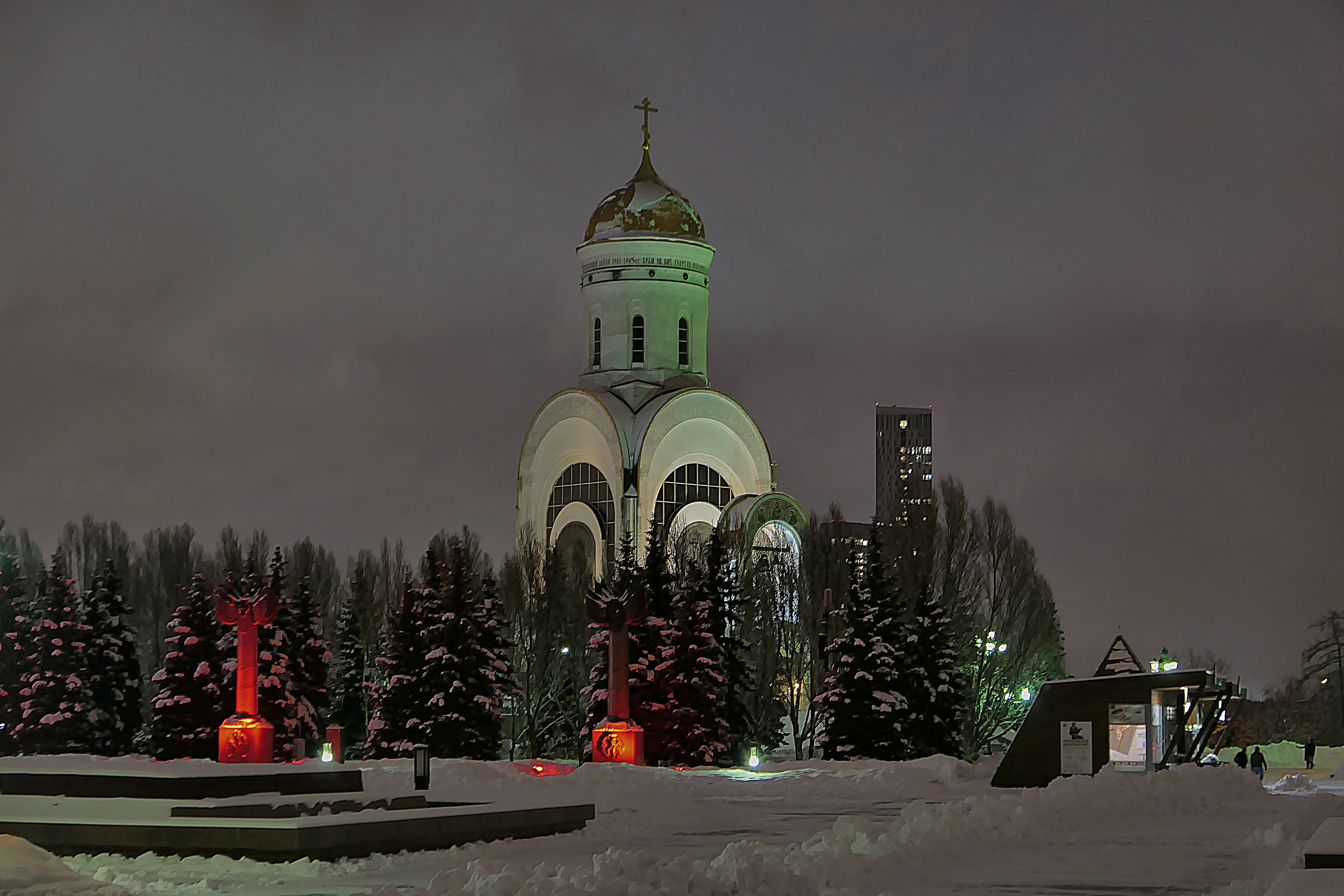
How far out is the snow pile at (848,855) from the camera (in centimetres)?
1119

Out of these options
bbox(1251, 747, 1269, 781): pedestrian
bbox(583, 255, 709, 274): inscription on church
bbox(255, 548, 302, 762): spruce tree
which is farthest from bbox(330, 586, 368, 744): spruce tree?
bbox(1251, 747, 1269, 781): pedestrian

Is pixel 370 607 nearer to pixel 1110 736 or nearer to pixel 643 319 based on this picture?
pixel 643 319

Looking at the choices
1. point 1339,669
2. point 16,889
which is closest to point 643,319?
point 1339,669

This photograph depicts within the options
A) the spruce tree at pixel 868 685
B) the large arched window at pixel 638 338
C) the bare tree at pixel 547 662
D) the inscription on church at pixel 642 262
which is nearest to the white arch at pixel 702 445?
the large arched window at pixel 638 338

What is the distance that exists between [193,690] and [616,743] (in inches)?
359

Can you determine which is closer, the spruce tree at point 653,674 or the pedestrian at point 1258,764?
the spruce tree at point 653,674

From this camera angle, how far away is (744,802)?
22750 mm

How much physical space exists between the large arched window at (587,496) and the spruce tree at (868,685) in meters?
15.6

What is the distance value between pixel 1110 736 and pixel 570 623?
17.2 m

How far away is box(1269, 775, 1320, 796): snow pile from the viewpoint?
1045 inches

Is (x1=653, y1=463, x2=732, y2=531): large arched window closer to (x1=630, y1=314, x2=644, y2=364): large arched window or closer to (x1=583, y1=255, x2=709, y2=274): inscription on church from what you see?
(x1=630, y1=314, x2=644, y2=364): large arched window

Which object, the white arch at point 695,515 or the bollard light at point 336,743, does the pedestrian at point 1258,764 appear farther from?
the white arch at point 695,515

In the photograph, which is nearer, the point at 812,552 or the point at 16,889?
the point at 16,889

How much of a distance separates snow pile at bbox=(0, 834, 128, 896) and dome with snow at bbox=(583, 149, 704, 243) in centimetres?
4044
